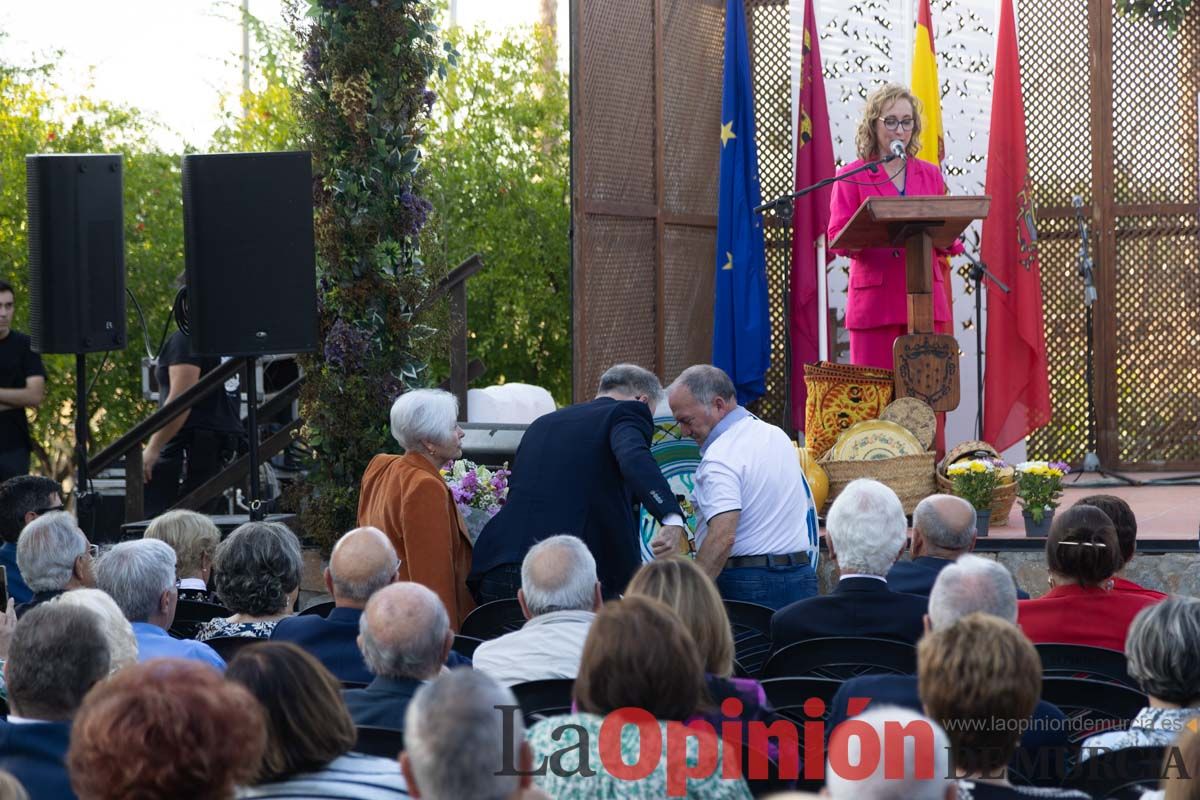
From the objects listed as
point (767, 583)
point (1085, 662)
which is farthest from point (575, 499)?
point (1085, 662)

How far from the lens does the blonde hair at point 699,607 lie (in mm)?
2951

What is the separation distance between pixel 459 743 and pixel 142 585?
76.2 inches

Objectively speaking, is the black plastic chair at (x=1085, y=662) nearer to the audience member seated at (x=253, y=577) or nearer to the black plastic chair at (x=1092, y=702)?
the black plastic chair at (x=1092, y=702)

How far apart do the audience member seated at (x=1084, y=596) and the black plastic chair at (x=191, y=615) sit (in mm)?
2247

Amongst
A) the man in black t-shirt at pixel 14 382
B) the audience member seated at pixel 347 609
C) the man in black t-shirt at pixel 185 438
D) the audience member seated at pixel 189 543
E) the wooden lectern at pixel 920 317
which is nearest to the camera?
the audience member seated at pixel 347 609

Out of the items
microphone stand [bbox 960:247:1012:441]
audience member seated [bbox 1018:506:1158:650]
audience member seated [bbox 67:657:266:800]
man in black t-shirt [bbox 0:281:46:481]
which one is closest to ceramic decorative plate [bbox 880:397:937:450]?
microphone stand [bbox 960:247:1012:441]

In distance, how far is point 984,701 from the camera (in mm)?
2336

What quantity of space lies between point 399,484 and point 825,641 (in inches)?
75.0

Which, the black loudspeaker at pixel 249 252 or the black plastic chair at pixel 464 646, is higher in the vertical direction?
the black loudspeaker at pixel 249 252

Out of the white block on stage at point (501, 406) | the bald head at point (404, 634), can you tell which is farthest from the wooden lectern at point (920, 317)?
the bald head at point (404, 634)

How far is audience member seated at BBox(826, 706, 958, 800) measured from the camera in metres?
1.72

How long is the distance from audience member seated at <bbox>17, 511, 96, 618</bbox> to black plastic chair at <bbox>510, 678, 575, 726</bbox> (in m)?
1.61

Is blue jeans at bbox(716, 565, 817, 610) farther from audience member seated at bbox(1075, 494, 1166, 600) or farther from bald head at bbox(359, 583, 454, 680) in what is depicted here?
bald head at bbox(359, 583, 454, 680)

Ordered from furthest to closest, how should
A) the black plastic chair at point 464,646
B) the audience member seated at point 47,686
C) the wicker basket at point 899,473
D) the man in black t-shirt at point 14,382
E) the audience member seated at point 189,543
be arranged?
the man in black t-shirt at point 14,382
the wicker basket at point 899,473
the audience member seated at point 189,543
the black plastic chair at point 464,646
the audience member seated at point 47,686
